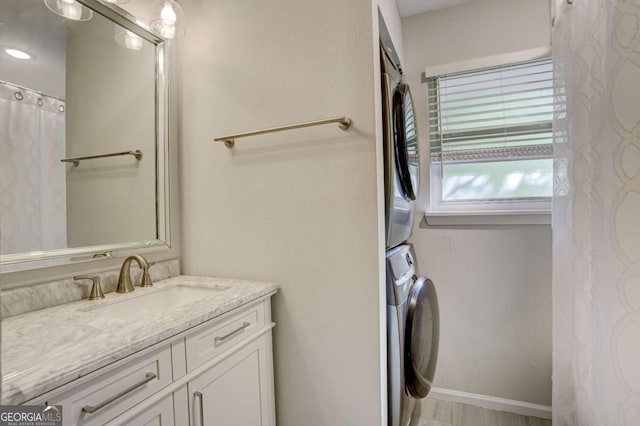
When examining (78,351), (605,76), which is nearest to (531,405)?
(605,76)

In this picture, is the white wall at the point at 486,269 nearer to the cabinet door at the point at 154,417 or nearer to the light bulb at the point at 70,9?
the cabinet door at the point at 154,417

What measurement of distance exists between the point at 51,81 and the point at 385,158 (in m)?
1.36

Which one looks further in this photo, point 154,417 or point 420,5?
point 420,5

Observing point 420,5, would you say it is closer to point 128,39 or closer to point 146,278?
point 128,39

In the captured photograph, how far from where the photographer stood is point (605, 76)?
43.0 inches

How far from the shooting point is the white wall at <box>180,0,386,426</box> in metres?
1.29

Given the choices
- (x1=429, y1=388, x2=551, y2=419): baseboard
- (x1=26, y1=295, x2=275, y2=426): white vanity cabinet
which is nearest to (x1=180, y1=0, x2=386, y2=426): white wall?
(x1=26, y1=295, x2=275, y2=426): white vanity cabinet

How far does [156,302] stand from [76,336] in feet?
1.60

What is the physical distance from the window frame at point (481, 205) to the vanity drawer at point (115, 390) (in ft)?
5.63

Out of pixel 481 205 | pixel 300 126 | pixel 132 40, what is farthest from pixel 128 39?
pixel 481 205

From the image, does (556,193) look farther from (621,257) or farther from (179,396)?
(179,396)

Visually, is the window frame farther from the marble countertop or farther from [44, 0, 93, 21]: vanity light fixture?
[44, 0, 93, 21]: vanity light fixture

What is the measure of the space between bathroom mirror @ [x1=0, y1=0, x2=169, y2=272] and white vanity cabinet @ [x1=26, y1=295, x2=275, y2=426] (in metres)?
0.62

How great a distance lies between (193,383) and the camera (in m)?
1.00
